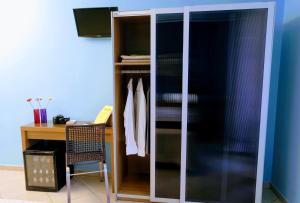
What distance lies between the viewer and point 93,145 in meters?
2.11

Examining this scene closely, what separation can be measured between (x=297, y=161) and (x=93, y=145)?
2.06m

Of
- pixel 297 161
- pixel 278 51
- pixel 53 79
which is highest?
pixel 278 51

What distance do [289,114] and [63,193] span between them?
2.78 m

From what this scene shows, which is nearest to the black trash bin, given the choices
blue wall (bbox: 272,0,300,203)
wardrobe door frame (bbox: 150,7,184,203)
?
wardrobe door frame (bbox: 150,7,184,203)

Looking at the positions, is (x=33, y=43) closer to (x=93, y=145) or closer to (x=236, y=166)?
(x=93, y=145)

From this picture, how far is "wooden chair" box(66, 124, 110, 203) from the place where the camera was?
2.00 m

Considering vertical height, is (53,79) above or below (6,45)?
below

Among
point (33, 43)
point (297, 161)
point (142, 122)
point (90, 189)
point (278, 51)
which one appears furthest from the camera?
point (33, 43)

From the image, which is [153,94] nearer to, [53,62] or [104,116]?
[104,116]

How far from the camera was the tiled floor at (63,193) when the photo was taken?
235cm

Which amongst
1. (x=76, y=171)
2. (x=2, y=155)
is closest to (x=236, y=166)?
(x=76, y=171)

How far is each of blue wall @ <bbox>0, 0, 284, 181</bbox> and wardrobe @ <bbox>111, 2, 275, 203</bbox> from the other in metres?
0.65

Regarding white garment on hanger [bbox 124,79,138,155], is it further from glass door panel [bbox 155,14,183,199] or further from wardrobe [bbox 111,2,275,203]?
glass door panel [bbox 155,14,183,199]

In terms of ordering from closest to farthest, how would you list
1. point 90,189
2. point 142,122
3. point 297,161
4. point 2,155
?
point 297,161, point 142,122, point 90,189, point 2,155
